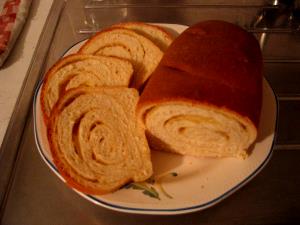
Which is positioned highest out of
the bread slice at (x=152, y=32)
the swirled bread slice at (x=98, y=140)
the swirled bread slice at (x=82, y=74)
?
the bread slice at (x=152, y=32)

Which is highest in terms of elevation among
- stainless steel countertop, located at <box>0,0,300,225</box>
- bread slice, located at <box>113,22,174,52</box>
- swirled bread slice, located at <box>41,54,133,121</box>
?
bread slice, located at <box>113,22,174,52</box>

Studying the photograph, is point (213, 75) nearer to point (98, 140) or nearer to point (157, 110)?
point (157, 110)

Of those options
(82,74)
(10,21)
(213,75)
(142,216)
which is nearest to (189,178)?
(142,216)

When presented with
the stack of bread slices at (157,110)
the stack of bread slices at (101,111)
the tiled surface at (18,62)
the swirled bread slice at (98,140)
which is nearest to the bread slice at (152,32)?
the stack of bread slices at (101,111)

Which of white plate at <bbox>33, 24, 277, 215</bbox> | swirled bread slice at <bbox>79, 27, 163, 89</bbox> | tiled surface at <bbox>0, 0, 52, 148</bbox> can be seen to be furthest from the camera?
tiled surface at <bbox>0, 0, 52, 148</bbox>

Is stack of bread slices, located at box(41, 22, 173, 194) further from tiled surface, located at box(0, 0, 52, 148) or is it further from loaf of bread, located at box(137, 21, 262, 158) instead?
tiled surface, located at box(0, 0, 52, 148)

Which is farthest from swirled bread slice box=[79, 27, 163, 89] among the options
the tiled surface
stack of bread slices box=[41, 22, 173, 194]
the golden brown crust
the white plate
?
the tiled surface

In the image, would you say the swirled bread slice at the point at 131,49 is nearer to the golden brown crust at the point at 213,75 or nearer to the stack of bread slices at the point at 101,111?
the stack of bread slices at the point at 101,111

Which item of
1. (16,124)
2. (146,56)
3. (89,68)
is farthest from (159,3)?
(16,124)
